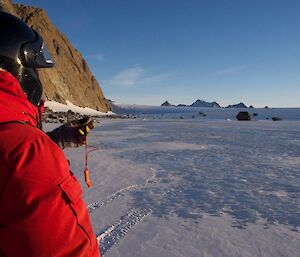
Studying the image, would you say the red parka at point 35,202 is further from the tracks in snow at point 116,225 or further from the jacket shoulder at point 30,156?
the tracks in snow at point 116,225

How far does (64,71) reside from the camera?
64438 mm

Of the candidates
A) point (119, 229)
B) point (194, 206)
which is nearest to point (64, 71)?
point (194, 206)

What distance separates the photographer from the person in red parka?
936 millimetres

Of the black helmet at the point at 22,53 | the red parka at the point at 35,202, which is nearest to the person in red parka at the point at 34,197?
the red parka at the point at 35,202

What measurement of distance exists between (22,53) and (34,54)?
3.1 inches

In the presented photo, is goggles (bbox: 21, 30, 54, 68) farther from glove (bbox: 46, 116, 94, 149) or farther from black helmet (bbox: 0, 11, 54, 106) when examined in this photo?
glove (bbox: 46, 116, 94, 149)

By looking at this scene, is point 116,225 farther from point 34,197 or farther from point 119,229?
point 34,197

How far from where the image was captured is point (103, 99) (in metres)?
78.7

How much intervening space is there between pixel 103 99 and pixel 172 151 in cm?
6850

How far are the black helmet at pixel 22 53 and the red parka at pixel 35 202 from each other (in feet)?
1.21

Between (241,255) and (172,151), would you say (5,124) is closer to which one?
(241,255)

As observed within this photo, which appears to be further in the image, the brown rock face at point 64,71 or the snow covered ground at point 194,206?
the brown rock face at point 64,71

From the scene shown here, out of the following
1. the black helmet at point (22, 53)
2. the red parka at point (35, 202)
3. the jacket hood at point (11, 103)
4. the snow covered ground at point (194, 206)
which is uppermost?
the black helmet at point (22, 53)

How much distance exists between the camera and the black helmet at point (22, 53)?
1314 mm
